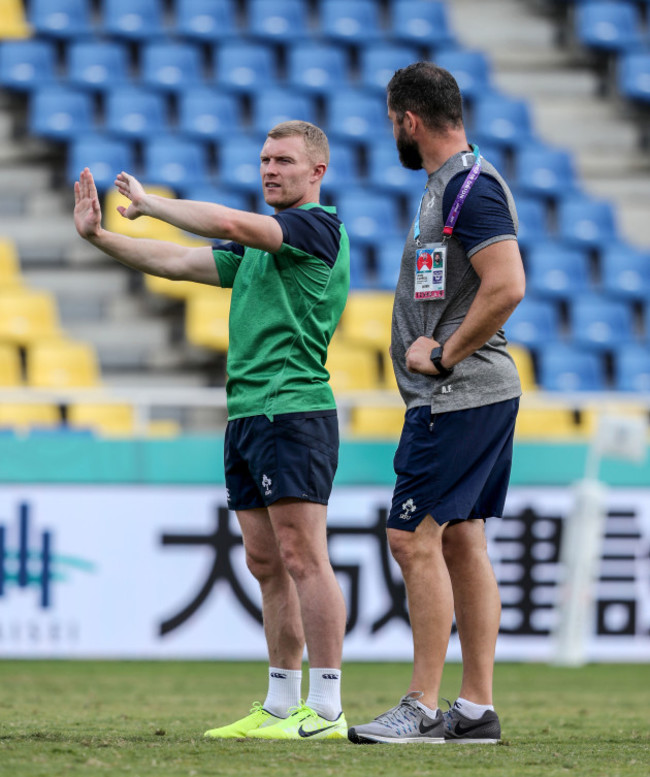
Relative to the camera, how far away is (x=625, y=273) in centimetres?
1220

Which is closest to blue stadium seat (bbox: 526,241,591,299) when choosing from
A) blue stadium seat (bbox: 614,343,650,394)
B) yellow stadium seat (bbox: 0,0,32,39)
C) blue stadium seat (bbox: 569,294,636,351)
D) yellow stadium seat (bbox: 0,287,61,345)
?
blue stadium seat (bbox: 569,294,636,351)

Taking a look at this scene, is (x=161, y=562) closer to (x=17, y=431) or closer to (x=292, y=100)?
(x=17, y=431)

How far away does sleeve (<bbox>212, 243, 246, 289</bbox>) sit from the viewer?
4164mm

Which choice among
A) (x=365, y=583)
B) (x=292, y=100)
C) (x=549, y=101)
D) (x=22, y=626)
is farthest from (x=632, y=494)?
(x=549, y=101)

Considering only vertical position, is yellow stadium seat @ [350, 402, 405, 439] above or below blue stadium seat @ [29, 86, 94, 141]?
below

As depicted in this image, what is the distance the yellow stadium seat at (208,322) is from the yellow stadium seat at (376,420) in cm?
144

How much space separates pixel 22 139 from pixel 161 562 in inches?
227

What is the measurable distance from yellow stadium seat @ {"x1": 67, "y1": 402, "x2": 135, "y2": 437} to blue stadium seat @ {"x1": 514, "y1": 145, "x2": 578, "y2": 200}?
5.03 m

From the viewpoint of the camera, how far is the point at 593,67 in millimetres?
14211

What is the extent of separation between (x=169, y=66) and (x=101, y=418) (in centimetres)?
476

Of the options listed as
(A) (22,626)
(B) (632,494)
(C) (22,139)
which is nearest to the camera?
(A) (22,626)

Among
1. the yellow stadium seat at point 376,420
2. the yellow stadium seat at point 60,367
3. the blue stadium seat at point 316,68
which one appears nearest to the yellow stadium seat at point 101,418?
the yellow stadium seat at point 60,367

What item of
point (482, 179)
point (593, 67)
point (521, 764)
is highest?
point (593, 67)

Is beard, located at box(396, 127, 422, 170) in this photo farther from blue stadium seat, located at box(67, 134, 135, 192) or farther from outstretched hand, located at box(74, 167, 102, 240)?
blue stadium seat, located at box(67, 134, 135, 192)
